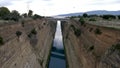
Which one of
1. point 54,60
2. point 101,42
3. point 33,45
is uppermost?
point 101,42

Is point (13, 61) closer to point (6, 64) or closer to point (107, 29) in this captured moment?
point (6, 64)

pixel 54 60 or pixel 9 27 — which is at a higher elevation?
pixel 9 27

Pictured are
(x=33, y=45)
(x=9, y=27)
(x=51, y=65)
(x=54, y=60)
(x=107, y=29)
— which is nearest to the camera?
(x=107, y=29)

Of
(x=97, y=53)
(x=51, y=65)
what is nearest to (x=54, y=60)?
(x=51, y=65)

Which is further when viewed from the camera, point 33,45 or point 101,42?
point 33,45

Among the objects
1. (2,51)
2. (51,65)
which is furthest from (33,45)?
(2,51)

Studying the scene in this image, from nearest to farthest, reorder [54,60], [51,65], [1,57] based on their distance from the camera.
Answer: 1. [1,57]
2. [51,65]
3. [54,60]

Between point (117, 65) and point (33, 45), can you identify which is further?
point (33, 45)

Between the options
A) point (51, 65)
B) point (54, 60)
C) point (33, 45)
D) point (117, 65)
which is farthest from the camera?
point (54, 60)

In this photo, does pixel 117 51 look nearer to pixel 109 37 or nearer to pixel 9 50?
pixel 109 37
